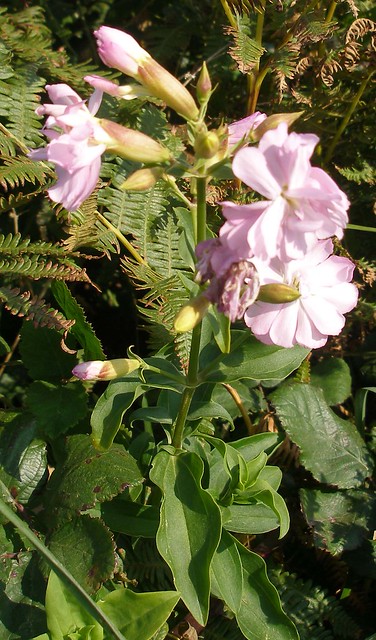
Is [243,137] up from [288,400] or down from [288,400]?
up

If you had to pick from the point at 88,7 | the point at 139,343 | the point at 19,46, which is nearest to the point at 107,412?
the point at 139,343

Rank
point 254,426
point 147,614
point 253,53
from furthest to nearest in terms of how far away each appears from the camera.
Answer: point 254,426, point 253,53, point 147,614

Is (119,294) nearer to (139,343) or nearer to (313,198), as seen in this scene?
(139,343)

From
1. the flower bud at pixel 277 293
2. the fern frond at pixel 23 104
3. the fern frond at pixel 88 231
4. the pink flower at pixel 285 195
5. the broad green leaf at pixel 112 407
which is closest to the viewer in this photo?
the pink flower at pixel 285 195

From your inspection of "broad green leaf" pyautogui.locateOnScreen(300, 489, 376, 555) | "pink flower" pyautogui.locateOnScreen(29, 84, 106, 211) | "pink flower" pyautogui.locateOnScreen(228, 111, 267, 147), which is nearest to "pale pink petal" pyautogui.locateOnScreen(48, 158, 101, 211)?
"pink flower" pyautogui.locateOnScreen(29, 84, 106, 211)

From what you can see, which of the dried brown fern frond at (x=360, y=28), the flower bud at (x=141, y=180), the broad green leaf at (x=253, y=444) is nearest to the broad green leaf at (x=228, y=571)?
the broad green leaf at (x=253, y=444)

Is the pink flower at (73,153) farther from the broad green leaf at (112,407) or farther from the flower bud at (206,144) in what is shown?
the broad green leaf at (112,407)
